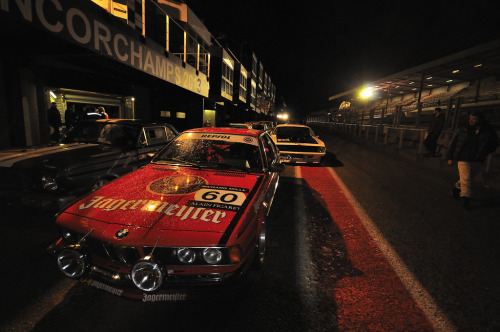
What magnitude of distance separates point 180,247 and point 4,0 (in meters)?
5.35

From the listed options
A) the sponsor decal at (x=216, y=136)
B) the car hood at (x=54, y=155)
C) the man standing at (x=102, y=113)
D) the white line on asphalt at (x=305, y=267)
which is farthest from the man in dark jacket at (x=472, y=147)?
the man standing at (x=102, y=113)

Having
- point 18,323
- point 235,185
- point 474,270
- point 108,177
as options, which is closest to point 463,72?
point 474,270

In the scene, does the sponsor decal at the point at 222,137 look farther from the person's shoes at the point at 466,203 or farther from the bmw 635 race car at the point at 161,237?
the person's shoes at the point at 466,203

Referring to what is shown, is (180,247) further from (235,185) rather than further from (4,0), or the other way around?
(4,0)

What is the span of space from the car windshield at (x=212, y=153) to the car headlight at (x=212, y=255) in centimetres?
157

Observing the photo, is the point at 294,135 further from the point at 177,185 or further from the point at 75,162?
the point at 177,185

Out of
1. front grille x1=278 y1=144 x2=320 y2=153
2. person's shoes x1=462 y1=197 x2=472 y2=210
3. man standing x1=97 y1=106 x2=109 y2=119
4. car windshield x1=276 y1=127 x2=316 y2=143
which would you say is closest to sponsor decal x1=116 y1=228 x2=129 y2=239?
person's shoes x1=462 y1=197 x2=472 y2=210

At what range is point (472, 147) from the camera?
468 cm

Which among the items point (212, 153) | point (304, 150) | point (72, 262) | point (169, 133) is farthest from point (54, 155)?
point (304, 150)

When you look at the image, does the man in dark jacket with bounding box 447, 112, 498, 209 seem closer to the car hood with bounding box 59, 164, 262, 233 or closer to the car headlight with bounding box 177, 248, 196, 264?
the car hood with bounding box 59, 164, 262, 233

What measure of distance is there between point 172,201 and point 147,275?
778 millimetres

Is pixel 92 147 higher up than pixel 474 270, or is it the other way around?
pixel 92 147

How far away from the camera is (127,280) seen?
1.87m

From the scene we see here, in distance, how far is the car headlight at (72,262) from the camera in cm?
185
